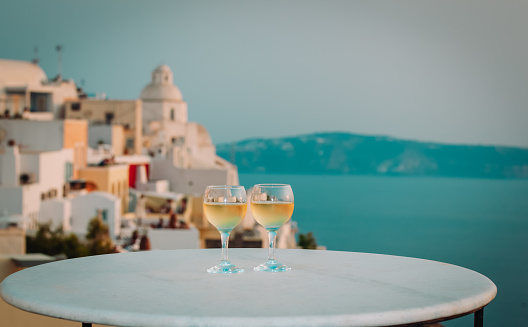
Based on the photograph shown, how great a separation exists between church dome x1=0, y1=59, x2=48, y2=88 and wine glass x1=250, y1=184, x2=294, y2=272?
30998mm

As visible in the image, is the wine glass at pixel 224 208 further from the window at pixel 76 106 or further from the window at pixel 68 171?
the window at pixel 76 106

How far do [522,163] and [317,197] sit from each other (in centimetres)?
3779

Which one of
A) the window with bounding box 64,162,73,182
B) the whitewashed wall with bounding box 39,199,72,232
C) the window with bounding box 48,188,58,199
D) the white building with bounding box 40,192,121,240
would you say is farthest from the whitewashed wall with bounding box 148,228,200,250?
the window with bounding box 64,162,73,182

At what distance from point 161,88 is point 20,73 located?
8.95 meters

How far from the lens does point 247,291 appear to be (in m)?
1.49

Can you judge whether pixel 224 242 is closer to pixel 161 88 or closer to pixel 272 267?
pixel 272 267

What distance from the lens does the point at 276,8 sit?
31.0 meters

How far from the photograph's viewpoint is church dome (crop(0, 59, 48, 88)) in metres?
31.8

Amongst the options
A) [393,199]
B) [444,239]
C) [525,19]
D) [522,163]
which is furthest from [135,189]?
[393,199]

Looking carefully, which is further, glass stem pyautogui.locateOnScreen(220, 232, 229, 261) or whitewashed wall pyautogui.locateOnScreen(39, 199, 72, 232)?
whitewashed wall pyautogui.locateOnScreen(39, 199, 72, 232)

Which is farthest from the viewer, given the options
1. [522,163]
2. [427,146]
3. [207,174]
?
[427,146]

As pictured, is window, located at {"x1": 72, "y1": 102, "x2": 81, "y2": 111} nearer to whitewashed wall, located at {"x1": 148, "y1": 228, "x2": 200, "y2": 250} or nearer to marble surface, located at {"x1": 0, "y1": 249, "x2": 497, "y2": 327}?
whitewashed wall, located at {"x1": 148, "y1": 228, "x2": 200, "y2": 250}

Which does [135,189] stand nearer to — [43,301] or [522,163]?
[43,301]

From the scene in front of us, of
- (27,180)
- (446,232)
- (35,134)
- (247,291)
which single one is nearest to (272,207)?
(247,291)
